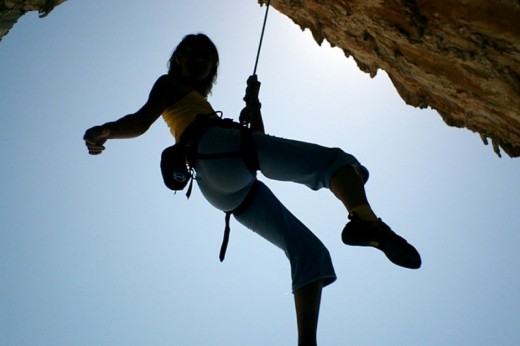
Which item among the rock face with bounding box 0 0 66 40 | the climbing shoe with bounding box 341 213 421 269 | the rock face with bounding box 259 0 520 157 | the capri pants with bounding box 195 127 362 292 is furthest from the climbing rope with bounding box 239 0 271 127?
the rock face with bounding box 0 0 66 40

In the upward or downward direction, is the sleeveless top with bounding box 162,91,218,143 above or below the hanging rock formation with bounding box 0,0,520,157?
below

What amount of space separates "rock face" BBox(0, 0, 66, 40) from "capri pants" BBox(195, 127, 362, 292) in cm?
401

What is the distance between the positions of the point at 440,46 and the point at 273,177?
3.18 meters

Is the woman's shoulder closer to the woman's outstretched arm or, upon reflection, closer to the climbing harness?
the woman's outstretched arm

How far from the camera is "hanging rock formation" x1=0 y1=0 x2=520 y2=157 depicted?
13.0ft

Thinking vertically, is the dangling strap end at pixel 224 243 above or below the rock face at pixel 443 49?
below

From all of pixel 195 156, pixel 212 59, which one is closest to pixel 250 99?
pixel 212 59

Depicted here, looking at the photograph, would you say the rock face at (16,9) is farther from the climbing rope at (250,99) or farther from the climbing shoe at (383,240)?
the climbing shoe at (383,240)

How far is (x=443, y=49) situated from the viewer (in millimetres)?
4785

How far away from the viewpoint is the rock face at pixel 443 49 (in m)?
3.94

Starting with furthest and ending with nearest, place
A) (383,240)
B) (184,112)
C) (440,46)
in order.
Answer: (440,46), (184,112), (383,240)

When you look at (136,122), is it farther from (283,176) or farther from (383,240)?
(383,240)

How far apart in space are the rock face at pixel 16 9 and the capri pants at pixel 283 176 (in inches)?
158

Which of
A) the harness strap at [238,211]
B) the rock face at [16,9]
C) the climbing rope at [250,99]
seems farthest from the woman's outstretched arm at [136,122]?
the rock face at [16,9]
